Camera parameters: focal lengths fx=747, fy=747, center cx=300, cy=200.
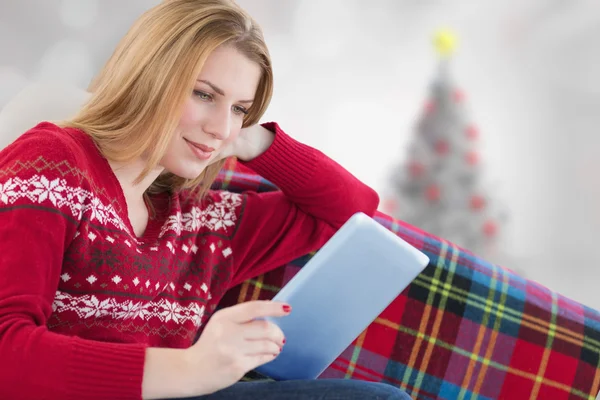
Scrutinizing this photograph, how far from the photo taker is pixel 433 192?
296cm

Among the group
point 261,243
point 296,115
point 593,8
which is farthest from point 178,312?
point 593,8

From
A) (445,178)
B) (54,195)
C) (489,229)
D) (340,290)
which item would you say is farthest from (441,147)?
(54,195)

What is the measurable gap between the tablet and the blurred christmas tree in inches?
72.4

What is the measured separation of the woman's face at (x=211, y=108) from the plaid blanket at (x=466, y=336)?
347 mm

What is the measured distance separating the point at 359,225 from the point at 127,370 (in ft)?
1.21

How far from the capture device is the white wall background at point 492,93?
11.5ft

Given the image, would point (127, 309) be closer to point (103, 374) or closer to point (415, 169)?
point (103, 374)

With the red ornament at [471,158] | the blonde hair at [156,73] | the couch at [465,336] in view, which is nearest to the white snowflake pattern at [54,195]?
the blonde hair at [156,73]

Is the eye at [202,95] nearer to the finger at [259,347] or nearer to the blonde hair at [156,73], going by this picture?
the blonde hair at [156,73]

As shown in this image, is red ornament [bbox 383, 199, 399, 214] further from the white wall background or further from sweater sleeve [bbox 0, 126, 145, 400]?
sweater sleeve [bbox 0, 126, 145, 400]

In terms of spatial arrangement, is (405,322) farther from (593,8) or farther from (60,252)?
(593,8)

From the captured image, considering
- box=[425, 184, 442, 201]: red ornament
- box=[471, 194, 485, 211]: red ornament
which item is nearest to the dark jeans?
box=[425, 184, 442, 201]: red ornament

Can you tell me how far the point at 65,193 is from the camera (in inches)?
40.4

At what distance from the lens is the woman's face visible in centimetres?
114
